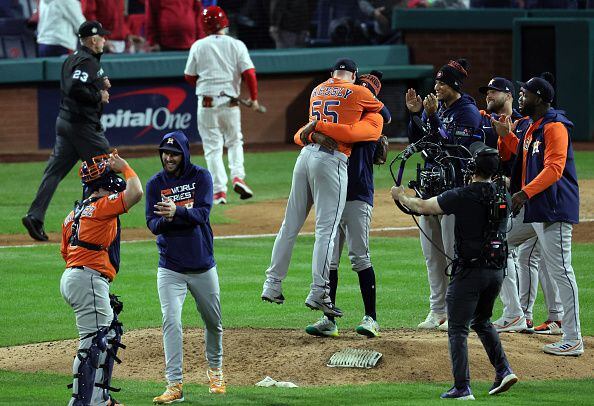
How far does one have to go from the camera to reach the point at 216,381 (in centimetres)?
800

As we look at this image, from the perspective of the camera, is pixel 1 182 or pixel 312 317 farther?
pixel 1 182

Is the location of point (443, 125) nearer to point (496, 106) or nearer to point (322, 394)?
point (496, 106)

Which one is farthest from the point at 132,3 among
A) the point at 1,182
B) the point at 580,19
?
the point at 580,19

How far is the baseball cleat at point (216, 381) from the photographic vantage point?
7.97m

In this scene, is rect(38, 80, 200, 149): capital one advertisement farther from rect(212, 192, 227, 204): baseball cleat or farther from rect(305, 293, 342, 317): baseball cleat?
rect(305, 293, 342, 317): baseball cleat

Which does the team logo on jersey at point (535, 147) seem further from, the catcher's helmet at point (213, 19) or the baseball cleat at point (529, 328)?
the catcher's helmet at point (213, 19)

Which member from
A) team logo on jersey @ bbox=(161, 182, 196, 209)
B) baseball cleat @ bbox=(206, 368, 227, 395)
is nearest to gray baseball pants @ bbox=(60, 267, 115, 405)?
team logo on jersey @ bbox=(161, 182, 196, 209)

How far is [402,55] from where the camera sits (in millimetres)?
22375

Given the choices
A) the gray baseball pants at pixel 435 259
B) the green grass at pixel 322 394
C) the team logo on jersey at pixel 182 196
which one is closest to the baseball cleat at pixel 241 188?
the gray baseball pants at pixel 435 259

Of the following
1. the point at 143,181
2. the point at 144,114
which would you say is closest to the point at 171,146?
the point at 143,181

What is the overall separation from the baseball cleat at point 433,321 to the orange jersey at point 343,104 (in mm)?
1594

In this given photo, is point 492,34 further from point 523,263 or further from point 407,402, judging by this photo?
point 407,402

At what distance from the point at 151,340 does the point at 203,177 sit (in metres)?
2.04

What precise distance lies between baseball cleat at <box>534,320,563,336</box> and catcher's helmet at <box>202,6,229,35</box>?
24.1 ft
